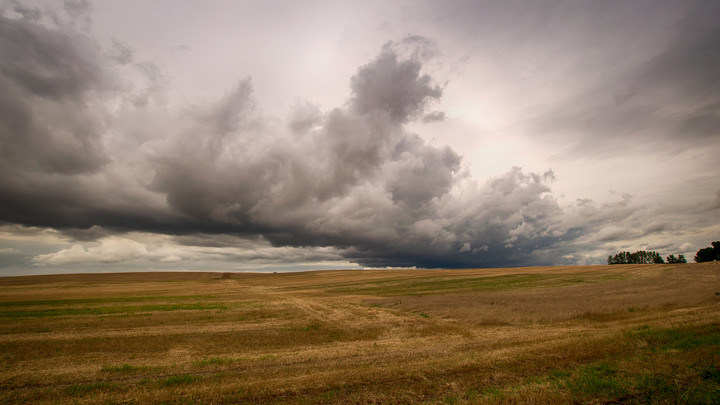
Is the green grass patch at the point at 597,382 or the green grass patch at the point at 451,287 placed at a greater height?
the green grass patch at the point at 597,382

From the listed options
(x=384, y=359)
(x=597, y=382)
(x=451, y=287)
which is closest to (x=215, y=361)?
(x=384, y=359)

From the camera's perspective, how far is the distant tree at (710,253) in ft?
522

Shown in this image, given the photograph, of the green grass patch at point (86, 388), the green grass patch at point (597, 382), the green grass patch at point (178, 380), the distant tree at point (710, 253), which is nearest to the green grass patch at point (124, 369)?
the green grass patch at point (86, 388)

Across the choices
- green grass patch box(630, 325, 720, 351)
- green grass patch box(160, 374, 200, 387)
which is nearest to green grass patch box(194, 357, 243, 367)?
green grass patch box(160, 374, 200, 387)

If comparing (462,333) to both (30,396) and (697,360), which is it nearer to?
(697,360)

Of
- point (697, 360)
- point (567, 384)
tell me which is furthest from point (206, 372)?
point (697, 360)

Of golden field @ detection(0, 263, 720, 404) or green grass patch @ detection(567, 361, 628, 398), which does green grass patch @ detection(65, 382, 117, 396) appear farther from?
green grass patch @ detection(567, 361, 628, 398)

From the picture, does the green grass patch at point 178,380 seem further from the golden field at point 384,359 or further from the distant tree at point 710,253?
the distant tree at point 710,253

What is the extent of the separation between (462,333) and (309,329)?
11704 mm

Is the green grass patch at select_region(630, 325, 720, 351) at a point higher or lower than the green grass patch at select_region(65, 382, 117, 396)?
higher

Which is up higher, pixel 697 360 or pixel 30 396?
pixel 697 360

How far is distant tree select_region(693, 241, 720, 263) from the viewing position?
159 meters

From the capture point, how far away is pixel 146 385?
1320cm

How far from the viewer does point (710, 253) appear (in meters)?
163
